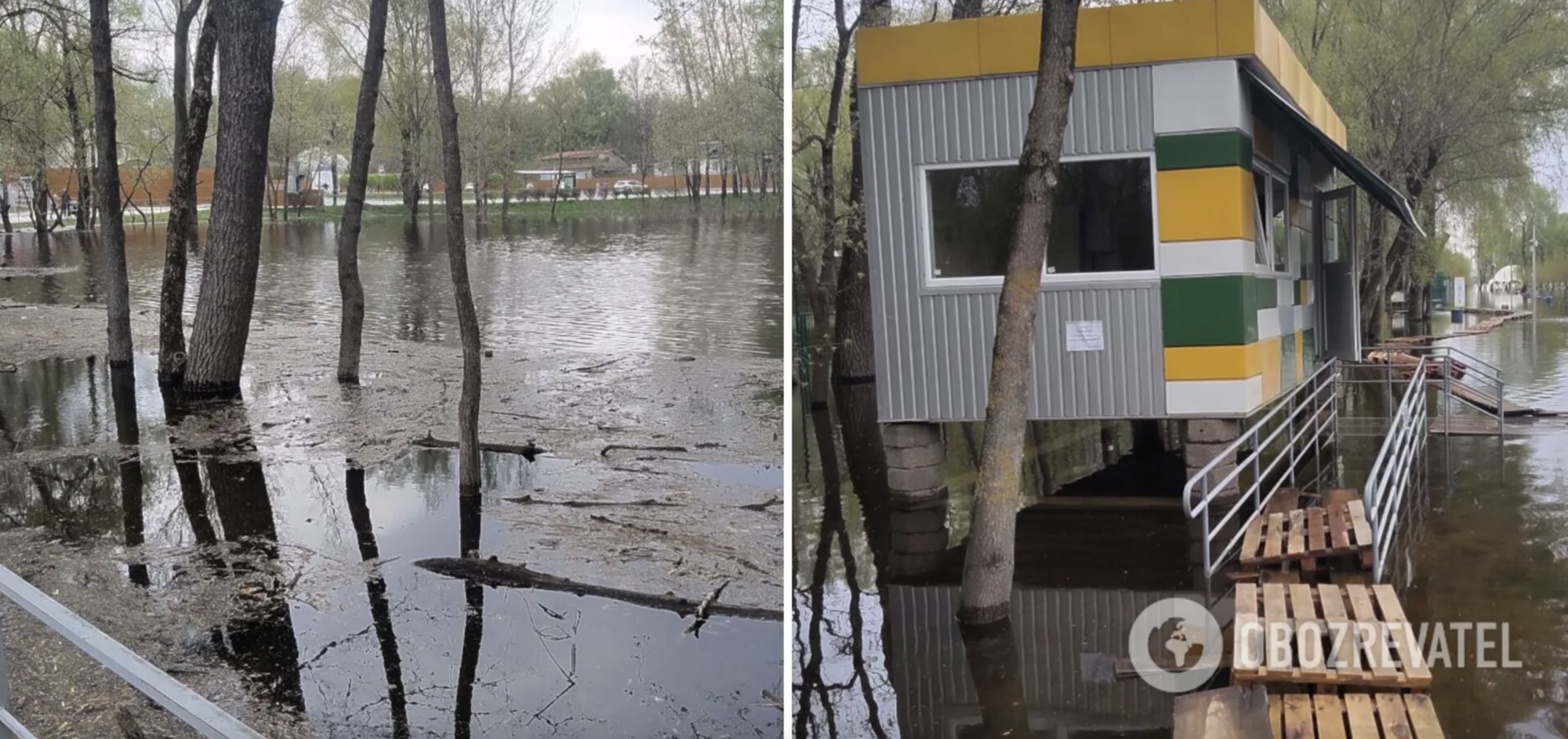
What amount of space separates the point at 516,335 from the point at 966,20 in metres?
2.93

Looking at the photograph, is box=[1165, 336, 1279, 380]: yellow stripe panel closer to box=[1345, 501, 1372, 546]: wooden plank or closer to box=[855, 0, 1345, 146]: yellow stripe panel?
box=[1345, 501, 1372, 546]: wooden plank

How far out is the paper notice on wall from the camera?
7.39 metres

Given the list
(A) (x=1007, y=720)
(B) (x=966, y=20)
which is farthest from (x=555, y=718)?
(B) (x=966, y=20)

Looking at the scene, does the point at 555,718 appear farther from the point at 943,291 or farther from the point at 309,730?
the point at 943,291

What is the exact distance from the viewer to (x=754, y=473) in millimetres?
6738

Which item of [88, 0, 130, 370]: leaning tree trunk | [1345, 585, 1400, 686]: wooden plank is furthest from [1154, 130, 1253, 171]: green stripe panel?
[88, 0, 130, 370]: leaning tree trunk

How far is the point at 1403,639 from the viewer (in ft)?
14.4

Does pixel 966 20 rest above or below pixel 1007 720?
above

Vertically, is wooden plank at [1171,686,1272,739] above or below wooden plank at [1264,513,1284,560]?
below

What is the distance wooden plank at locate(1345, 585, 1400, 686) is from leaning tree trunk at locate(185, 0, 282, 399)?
505 cm

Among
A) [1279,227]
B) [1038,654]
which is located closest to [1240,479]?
[1279,227]

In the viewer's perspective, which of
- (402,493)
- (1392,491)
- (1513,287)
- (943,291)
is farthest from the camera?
(1513,287)

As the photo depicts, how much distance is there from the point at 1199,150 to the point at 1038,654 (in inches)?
128

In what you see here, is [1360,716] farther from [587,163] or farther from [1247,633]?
[587,163]
